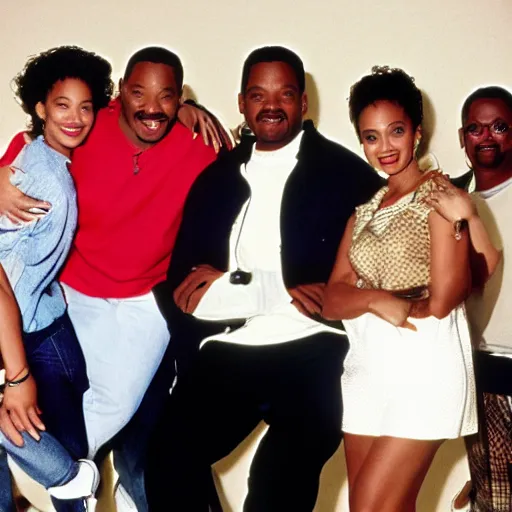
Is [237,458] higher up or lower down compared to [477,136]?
lower down

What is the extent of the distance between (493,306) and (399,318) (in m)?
0.50

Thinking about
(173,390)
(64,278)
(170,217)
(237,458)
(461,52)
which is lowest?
(237,458)

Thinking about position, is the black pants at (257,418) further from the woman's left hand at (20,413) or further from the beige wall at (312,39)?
the beige wall at (312,39)

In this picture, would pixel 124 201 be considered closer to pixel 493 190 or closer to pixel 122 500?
pixel 122 500

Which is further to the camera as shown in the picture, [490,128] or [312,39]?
[312,39]

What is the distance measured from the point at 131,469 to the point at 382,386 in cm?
92

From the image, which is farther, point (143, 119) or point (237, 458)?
point (237, 458)

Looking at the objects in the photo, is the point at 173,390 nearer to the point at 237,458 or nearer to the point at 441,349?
the point at 237,458

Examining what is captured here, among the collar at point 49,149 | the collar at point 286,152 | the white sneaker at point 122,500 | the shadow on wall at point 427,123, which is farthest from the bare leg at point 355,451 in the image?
the collar at point 49,149

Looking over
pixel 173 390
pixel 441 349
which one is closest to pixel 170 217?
pixel 173 390

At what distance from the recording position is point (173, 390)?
7.73ft

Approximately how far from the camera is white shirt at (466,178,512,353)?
234cm

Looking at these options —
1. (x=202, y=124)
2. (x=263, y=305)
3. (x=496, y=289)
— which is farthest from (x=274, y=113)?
(x=496, y=289)

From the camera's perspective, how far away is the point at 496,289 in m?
2.37
